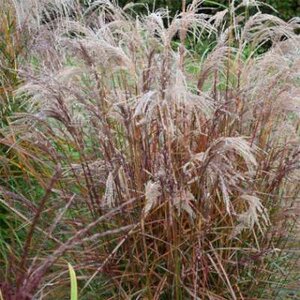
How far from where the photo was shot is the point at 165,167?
2777 mm

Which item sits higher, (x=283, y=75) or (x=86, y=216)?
(x=283, y=75)

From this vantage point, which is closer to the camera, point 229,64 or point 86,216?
point 86,216

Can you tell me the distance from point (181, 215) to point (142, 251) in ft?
→ 0.77

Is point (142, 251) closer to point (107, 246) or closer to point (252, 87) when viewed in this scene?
point (107, 246)

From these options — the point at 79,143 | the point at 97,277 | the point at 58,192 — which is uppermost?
the point at 79,143

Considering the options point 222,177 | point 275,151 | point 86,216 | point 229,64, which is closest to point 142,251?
point 86,216

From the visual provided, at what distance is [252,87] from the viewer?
3354 millimetres

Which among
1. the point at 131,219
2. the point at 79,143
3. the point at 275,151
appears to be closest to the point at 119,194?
the point at 131,219

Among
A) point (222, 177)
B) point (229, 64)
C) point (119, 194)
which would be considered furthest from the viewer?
point (229, 64)

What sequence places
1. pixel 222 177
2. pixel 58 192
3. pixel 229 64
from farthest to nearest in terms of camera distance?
pixel 229 64
pixel 58 192
pixel 222 177

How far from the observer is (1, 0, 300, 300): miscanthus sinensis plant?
291 centimetres

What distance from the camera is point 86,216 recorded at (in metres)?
3.31

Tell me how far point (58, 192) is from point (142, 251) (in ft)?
1.65

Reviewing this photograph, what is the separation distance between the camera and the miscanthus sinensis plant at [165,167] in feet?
9.55
